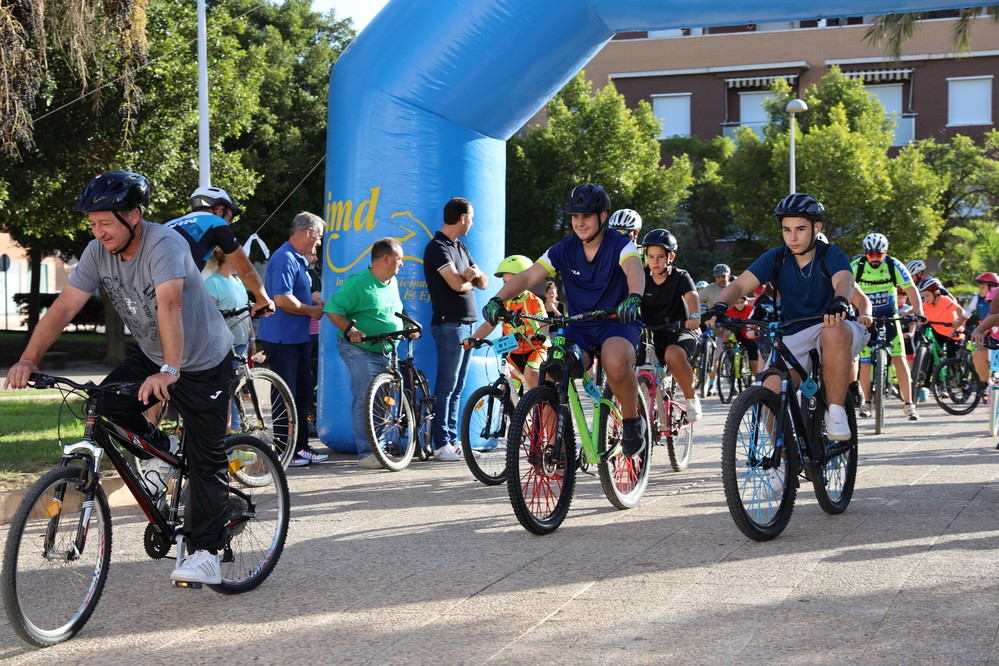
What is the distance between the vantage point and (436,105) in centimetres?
1052

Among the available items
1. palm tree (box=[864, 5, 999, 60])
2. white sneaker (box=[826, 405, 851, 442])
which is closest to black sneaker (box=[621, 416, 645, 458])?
white sneaker (box=[826, 405, 851, 442])

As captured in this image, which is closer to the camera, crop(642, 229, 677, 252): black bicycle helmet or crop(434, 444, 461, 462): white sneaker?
crop(642, 229, 677, 252): black bicycle helmet

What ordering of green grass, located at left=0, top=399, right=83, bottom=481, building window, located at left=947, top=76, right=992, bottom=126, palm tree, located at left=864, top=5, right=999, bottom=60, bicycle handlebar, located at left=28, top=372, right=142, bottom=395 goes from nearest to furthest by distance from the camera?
bicycle handlebar, located at left=28, top=372, right=142, bottom=395, green grass, located at left=0, top=399, right=83, bottom=481, palm tree, located at left=864, top=5, right=999, bottom=60, building window, located at left=947, top=76, right=992, bottom=126

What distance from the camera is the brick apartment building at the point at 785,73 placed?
48531 mm

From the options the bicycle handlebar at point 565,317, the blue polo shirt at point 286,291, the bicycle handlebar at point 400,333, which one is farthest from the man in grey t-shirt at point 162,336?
the blue polo shirt at point 286,291

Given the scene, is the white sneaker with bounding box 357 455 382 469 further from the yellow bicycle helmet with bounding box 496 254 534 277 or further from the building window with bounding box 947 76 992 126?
the building window with bounding box 947 76 992 126

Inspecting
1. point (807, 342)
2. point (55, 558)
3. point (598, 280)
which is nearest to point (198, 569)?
point (55, 558)

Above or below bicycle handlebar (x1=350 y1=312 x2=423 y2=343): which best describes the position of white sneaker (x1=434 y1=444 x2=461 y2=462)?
below

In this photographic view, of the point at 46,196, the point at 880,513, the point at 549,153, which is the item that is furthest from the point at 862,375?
the point at 549,153

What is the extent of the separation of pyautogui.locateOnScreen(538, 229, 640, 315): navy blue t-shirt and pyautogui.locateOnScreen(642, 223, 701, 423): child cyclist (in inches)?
84.5

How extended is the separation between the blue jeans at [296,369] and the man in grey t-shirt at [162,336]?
4.80m

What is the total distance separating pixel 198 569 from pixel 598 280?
3153 millimetres

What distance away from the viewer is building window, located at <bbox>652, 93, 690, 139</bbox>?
51.4 metres

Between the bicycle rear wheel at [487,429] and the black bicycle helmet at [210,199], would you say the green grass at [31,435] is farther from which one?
the bicycle rear wheel at [487,429]
